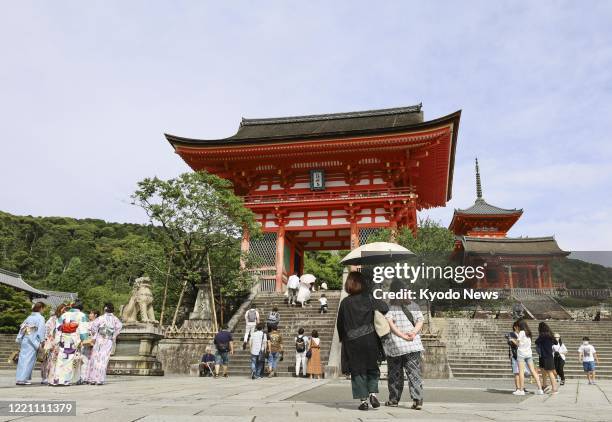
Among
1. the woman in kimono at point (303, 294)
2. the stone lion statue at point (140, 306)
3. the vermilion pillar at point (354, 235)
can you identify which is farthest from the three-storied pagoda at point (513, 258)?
the stone lion statue at point (140, 306)

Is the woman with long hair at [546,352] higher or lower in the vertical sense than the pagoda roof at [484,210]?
lower

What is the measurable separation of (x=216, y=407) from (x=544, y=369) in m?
6.21

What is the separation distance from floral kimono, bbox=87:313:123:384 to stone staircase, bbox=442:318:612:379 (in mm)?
9395

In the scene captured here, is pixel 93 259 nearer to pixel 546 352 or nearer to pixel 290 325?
pixel 290 325

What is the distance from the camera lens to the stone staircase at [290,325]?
12.8 m

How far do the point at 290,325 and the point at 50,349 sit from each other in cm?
823

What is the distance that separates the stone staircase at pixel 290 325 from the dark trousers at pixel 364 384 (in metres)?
7.70

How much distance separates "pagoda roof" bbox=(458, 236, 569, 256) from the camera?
31.8m

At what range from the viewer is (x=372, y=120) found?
27.5 m

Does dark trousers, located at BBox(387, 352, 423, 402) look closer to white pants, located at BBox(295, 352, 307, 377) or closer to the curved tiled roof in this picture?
white pants, located at BBox(295, 352, 307, 377)

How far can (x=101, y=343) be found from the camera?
886 centimetres

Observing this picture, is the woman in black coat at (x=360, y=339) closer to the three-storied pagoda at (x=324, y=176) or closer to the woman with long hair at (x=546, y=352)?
the woman with long hair at (x=546, y=352)

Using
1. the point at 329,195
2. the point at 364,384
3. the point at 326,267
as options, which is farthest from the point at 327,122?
the point at 364,384

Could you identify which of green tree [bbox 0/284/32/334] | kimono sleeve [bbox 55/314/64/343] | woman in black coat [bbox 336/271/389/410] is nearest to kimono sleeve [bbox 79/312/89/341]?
kimono sleeve [bbox 55/314/64/343]
